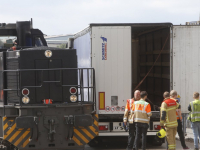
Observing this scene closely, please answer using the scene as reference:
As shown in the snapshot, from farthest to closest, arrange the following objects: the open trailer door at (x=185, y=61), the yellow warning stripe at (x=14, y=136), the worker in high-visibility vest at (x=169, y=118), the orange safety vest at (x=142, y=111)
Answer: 1. the open trailer door at (x=185, y=61)
2. the worker in high-visibility vest at (x=169, y=118)
3. the orange safety vest at (x=142, y=111)
4. the yellow warning stripe at (x=14, y=136)

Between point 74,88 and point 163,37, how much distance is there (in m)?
3.80

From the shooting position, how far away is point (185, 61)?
11609 mm

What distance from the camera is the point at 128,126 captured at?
1136cm

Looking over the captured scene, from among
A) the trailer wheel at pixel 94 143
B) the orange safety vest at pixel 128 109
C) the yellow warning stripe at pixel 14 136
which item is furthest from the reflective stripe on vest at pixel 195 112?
the yellow warning stripe at pixel 14 136

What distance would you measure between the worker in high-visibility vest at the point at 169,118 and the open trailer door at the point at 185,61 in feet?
3.48

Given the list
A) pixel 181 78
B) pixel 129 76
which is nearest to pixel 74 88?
pixel 129 76

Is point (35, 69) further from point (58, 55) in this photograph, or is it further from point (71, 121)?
point (71, 121)

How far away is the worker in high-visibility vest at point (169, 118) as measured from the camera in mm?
10539

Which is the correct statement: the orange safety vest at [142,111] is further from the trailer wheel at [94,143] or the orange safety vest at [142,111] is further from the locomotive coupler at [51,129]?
the trailer wheel at [94,143]

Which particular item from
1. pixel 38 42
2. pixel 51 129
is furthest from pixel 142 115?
pixel 38 42

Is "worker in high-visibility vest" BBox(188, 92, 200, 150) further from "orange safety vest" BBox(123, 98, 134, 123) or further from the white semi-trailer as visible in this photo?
"orange safety vest" BBox(123, 98, 134, 123)

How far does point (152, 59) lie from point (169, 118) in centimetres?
378

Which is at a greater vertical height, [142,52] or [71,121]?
[142,52]

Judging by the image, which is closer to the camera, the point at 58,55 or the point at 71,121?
the point at 71,121
